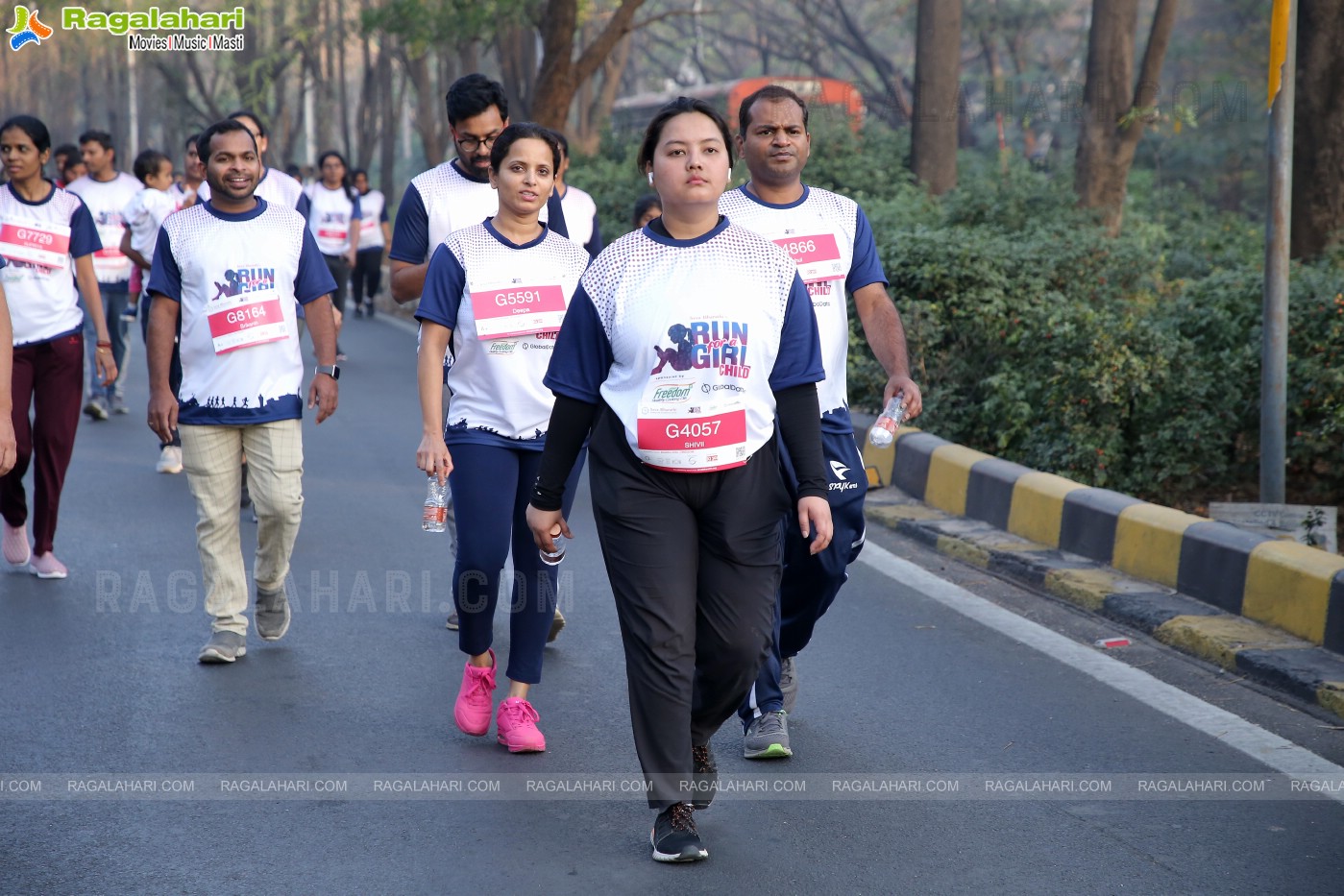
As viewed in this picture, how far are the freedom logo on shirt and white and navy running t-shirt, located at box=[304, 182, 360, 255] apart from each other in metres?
13.2

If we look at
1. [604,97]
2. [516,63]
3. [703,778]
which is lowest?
[703,778]

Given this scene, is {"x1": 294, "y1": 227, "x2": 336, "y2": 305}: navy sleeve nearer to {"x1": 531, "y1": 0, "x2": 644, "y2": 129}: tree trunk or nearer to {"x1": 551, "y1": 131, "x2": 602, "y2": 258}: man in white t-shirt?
{"x1": 551, "y1": 131, "x2": 602, "y2": 258}: man in white t-shirt

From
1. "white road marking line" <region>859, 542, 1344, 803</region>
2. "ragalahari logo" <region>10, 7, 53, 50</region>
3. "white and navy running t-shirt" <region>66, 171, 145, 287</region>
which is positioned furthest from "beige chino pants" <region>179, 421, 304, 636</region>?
"ragalahari logo" <region>10, 7, 53, 50</region>

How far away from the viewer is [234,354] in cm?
586

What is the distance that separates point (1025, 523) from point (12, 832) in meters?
4.86

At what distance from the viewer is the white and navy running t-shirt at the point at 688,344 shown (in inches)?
153

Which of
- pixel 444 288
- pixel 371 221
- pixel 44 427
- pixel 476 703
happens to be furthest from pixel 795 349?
pixel 371 221

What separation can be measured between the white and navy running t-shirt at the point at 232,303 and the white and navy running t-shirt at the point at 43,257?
65.0 inches

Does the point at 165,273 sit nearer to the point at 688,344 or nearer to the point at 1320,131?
the point at 688,344

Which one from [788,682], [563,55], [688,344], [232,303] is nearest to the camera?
[688,344]

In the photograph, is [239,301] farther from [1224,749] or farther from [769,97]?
[1224,749]

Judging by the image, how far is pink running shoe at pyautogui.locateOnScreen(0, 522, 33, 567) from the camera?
736 cm

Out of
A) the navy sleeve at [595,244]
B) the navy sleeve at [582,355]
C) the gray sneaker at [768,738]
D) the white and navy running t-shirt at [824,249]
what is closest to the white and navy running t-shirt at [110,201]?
the navy sleeve at [595,244]

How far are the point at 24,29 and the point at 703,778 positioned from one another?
30811 mm
